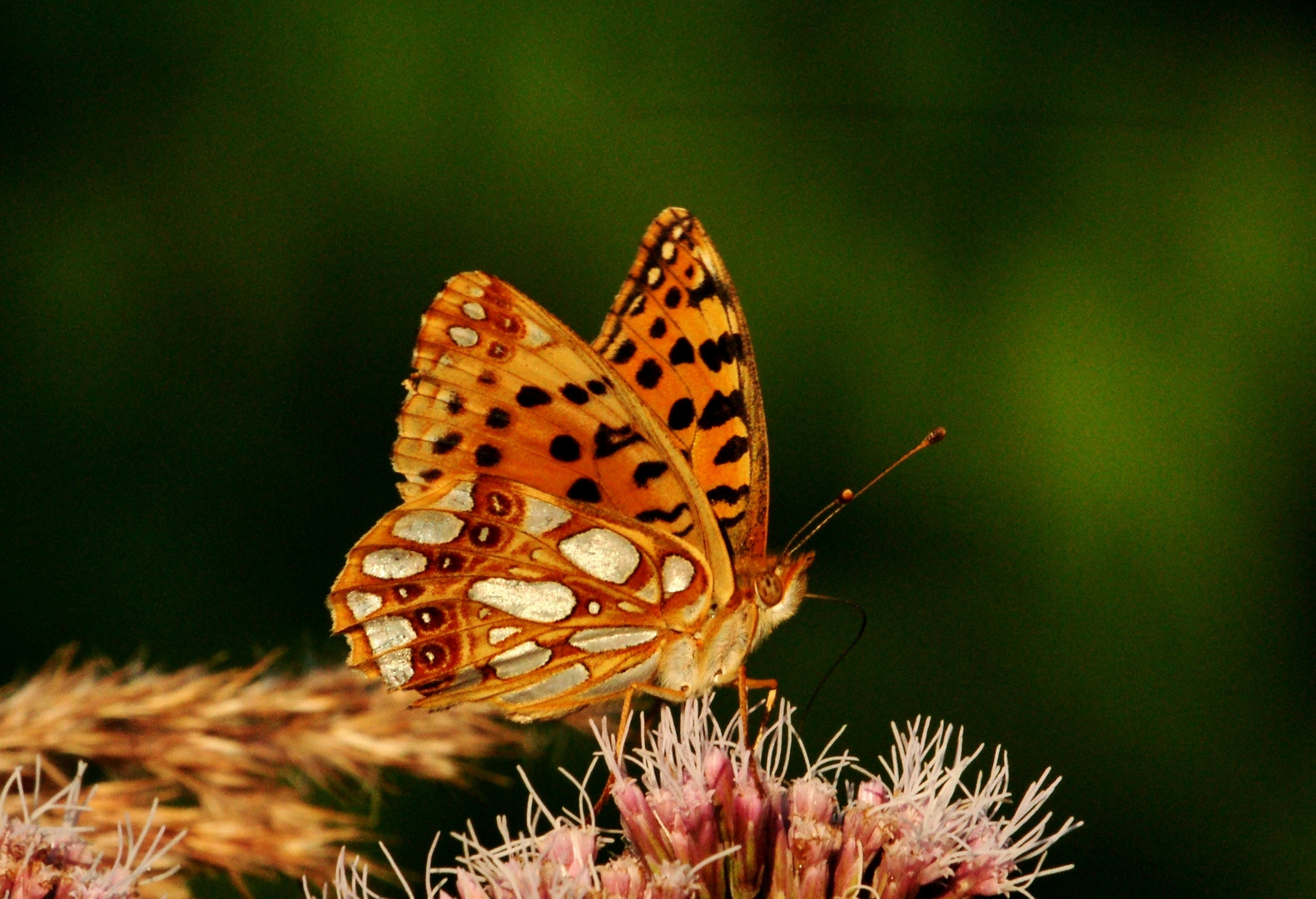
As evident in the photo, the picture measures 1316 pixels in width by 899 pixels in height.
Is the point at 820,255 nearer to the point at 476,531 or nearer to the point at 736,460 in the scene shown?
the point at 736,460

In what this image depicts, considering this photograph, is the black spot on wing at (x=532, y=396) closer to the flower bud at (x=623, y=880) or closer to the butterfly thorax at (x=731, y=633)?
the butterfly thorax at (x=731, y=633)

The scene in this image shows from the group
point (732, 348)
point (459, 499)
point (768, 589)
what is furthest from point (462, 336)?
point (768, 589)

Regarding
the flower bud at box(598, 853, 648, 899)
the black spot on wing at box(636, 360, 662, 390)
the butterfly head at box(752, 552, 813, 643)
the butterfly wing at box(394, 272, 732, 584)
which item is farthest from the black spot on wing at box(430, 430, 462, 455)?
the flower bud at box(598, 853, 648, 899)

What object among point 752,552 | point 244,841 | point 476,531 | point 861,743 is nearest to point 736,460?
point 752,552

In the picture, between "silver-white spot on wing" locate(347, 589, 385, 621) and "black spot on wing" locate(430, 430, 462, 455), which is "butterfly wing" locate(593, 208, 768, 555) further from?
"silver-white spot on wing" locate(347, 589, 385, 621)

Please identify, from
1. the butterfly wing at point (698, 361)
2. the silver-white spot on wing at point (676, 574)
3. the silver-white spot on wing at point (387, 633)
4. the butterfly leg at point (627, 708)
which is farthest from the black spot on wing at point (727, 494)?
the silver-white spot on wing at point (387, 633)

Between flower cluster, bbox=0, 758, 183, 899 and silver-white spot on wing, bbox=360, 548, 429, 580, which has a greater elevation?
silver-white spot on wing, bbox=360, 548, 429, 580
